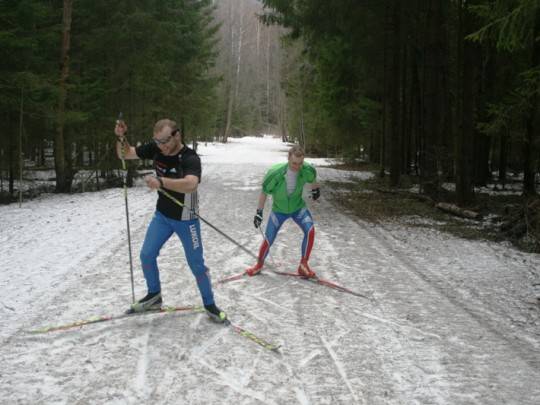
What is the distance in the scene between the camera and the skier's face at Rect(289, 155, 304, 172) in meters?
7.39

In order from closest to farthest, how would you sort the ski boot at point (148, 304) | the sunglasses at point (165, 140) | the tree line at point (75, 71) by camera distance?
the sunglasses at point (165, 140), the ski boot at point (148, 304), the tree line at point (75, 71)

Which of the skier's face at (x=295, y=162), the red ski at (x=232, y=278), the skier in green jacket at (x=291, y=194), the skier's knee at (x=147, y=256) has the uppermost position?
the skier's face at (x=295, y=162)

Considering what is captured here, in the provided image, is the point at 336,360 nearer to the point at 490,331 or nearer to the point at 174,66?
the point at 490,331

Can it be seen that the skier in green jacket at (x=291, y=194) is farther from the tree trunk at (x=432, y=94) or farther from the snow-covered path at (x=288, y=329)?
the tree trunk at (x=432, y=94)

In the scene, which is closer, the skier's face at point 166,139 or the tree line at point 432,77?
the skier's face at point 166,139

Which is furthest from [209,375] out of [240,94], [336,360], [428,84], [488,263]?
[240,94]

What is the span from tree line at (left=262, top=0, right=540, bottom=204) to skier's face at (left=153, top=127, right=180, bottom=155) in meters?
5.74

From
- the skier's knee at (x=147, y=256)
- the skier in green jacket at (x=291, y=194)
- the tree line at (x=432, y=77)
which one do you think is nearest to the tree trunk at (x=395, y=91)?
the tree line at (x=432, y=77)

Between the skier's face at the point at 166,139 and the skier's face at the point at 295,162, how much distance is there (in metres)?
2.52

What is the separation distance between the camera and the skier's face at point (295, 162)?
7.39 metres

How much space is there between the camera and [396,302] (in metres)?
6.50

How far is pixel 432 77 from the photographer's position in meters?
16.0

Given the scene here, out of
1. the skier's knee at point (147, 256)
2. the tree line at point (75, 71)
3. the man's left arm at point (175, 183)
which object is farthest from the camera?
the tree line at point (75, 71)

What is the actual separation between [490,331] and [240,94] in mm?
98258
